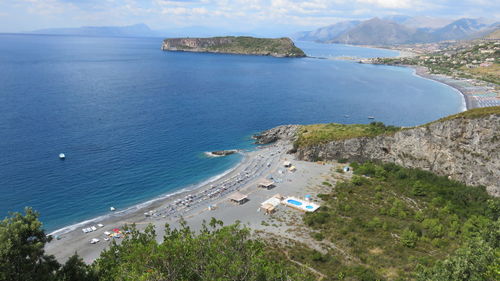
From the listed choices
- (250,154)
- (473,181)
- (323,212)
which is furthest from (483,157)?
(250,154)

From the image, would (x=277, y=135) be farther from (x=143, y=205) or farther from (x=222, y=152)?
(x=143, y=205)

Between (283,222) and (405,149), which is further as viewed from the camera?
(405,149)

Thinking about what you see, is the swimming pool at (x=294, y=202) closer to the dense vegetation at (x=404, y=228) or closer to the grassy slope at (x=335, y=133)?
the dense vegetation at (x=404, y=228)

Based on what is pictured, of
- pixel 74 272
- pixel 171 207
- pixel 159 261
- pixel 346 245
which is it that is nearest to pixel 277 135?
pixel 171 207

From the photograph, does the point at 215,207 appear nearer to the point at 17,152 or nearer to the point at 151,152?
the point at 151,152

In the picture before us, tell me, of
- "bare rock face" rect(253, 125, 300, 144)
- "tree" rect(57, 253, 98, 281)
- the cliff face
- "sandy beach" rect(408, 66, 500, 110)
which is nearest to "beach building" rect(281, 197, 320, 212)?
the cliff face

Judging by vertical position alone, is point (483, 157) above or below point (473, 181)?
above

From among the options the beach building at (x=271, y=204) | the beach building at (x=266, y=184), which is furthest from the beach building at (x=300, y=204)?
the beach building at (x=266, y=184)
